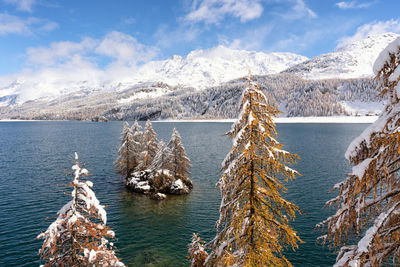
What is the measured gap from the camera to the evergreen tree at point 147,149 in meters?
43.9

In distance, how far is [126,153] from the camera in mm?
44656

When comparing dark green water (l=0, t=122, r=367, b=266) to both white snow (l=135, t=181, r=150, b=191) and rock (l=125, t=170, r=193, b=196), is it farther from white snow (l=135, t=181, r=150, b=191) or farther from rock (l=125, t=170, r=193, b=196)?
white snow (l=135, t=181, r=150, b=191)

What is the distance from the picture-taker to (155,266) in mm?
20938

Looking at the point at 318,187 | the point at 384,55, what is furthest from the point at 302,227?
the point at 384,55

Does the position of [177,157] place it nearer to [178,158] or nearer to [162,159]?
[178,158]

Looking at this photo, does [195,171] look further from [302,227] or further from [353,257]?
[353,257]

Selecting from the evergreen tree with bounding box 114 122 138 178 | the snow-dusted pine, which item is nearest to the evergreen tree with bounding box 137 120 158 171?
the evergreen tree with bounding box 114 122 138 178

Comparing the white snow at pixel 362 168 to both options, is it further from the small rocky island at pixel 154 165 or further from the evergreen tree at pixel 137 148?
the evergreen tree at pixel 137 148

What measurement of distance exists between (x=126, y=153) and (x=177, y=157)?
35.7ft

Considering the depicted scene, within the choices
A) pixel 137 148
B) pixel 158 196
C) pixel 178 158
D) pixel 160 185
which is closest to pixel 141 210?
pixel 158 196

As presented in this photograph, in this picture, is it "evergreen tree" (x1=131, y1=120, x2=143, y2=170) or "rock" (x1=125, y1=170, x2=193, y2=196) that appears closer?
"rock" (x1=125, y1=170, x2=193, y2=196)

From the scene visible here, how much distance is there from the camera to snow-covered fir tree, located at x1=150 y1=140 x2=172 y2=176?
3860 centimetres

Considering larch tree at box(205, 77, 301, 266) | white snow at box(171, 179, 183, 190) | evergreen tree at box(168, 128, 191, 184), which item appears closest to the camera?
larch tree at box(205, 77, 301, 266)

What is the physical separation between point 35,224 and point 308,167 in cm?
5076
